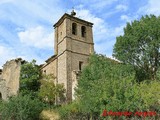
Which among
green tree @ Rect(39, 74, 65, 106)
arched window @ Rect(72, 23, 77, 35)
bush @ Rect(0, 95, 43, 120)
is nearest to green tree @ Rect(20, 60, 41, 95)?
green tree @ Rect(39, 74, 65, 106)

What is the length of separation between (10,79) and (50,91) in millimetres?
4364

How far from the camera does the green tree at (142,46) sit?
78.9 feet

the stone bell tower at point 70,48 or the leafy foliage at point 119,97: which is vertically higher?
the stone bell tower at point 70,48

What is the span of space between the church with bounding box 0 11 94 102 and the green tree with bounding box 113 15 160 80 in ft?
18.9

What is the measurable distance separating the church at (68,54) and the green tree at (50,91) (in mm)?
778

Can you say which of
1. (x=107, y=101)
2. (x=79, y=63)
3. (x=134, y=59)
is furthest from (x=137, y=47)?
(x=107, y=101)

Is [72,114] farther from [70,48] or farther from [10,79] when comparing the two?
[70,48]

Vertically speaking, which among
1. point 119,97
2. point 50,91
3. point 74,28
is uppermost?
point 74,28

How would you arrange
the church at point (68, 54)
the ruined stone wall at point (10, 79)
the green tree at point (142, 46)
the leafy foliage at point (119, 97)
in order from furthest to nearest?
1. the church at point (68, 54)
2. the green tree at point (142, 46)
3. the ruined stone wall at point (10, 79)
4. the leafy foliage at point (119, 97)

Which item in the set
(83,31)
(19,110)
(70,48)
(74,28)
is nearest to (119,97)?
(19,110)

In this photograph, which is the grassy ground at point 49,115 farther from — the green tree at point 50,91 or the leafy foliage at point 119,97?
the green tree at point 50,91

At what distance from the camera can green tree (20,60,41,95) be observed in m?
27.1

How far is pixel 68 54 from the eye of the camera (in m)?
28.7

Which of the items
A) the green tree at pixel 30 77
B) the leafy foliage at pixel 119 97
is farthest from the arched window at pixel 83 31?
the leafy foliage at pixel 119 97
